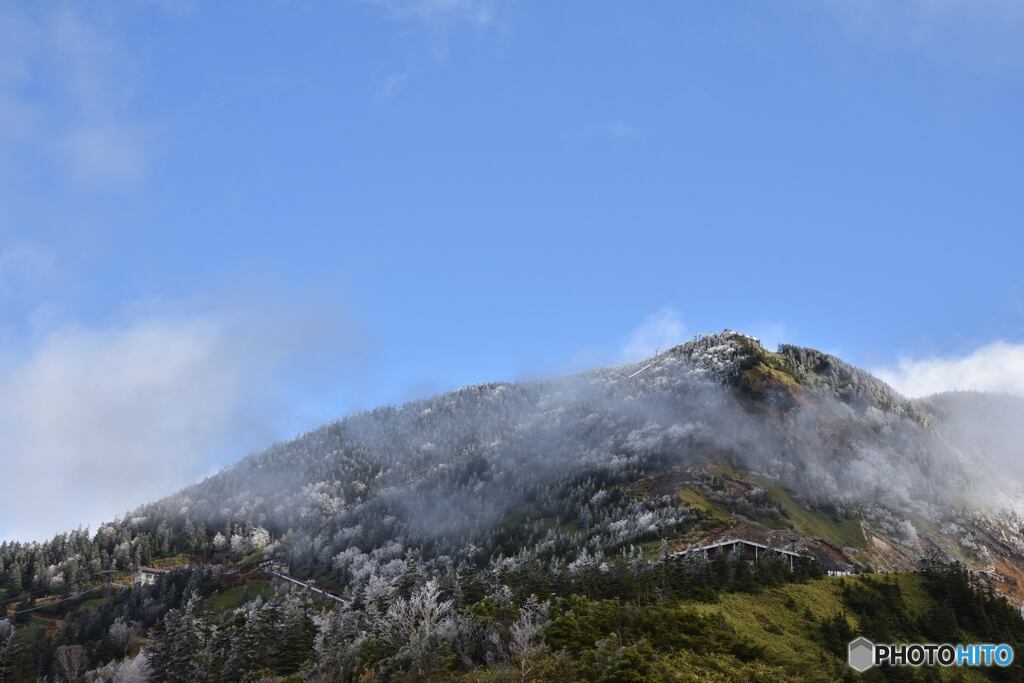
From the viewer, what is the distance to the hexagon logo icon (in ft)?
288

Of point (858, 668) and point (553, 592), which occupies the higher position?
point (553, 592)

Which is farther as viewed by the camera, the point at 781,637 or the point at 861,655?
the point at 781,637

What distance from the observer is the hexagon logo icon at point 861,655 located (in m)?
87.9

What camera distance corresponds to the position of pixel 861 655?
92.4m

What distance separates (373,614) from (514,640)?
108 ft

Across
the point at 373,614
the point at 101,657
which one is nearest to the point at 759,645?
the point at 373,614

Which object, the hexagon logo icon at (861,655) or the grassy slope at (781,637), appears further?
the hexagon logo icon at (861,655)

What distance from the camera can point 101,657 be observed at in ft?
591

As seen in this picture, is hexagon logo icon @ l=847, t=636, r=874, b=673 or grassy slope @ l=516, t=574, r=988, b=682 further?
hexagon logo icon @ l=847, t=636, r=874, b=673

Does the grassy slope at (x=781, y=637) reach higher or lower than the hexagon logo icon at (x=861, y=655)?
higher

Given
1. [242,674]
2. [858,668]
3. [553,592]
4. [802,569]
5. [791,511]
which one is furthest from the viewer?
[791,511]

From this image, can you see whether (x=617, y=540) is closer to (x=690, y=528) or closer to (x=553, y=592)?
(x=690, y=528)

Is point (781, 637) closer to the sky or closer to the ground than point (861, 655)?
closer to the sky

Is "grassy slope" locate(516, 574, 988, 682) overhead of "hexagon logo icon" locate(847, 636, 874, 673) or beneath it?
overhead
